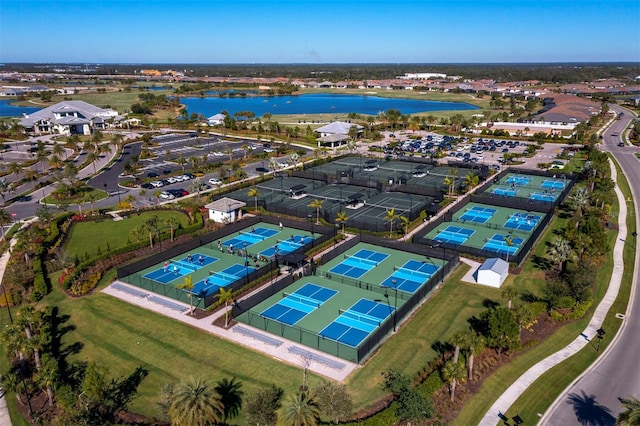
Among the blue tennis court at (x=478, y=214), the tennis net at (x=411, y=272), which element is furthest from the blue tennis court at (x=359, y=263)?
the blue tennis court at (x=478, y=214)

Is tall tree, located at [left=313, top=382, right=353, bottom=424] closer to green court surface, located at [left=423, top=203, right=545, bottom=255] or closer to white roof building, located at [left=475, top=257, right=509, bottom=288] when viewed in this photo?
white roof building, located at [left=475, top=257, right=509, bottom=288]

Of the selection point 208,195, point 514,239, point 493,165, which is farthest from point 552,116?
point 208,195

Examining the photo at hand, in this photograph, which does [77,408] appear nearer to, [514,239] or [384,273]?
[384,273]

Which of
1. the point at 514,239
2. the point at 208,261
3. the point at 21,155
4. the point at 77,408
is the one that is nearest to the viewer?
the point at 77,408

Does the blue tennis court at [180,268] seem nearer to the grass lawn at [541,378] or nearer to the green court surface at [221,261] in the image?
the green court surface at [221,261]

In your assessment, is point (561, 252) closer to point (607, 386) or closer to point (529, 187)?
point (607, 386)

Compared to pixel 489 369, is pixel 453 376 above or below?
above

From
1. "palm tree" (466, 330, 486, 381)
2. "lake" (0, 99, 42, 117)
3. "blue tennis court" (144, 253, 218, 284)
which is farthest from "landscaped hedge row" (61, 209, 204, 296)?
"lake" (0, 99, 42, 117)
